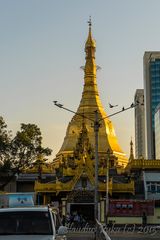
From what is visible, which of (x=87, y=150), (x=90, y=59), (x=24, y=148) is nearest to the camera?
(x=24, y=148)

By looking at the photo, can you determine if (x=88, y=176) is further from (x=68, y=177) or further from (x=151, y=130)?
(x=151, y=130)

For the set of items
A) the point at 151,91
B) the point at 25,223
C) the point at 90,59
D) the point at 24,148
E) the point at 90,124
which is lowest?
the point at 25,223

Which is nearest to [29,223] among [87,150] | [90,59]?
[87,150]

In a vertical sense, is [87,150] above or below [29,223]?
above

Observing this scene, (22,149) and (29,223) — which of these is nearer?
(29,223)

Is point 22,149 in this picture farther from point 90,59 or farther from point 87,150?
point 90,59

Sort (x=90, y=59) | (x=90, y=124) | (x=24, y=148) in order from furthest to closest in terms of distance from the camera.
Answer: (x=90, y=59)
(x=90, y=124)
(x=24, y=148)

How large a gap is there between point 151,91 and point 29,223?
5726 inches

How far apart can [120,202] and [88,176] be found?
9.33 m

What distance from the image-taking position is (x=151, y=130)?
520ft

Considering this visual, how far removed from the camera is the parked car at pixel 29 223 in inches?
505

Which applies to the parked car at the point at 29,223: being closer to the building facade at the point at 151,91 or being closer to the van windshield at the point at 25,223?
the van windshield at the point at 25,223

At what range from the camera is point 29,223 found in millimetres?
13148

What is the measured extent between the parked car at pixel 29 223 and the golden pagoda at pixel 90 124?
5708 centimetres
